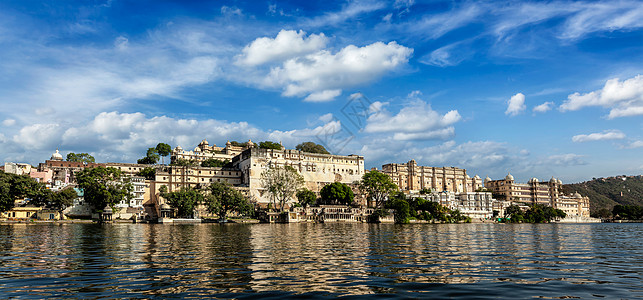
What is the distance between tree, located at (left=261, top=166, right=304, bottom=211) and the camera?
114 meters

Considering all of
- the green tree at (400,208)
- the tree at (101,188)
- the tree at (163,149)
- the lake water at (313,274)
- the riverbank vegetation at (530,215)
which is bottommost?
the riverbank vegetation at (530,215)

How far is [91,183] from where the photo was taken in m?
95.4

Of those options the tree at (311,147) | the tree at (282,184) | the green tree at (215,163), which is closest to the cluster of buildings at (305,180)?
the green tree at (215,163)

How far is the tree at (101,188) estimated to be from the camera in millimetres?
94500

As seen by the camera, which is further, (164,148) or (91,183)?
(164,148)

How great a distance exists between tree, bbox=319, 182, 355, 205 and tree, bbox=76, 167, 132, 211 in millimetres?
48343

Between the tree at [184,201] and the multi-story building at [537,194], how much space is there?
121 m

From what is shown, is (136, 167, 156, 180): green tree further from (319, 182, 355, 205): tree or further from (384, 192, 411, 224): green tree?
(384, 192, 411, 224): green tree

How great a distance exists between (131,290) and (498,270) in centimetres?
1571

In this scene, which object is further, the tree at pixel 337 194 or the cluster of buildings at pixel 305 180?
the tree at pixel 337 194

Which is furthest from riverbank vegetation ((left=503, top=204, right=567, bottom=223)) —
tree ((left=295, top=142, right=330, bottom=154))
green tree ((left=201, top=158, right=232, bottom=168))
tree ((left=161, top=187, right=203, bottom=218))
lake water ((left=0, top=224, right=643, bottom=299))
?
lake water ((left=0, top=224, right=643, bottom=299))

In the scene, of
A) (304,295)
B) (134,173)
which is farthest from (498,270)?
(134,173)

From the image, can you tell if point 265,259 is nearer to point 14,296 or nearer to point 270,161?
point 14,296

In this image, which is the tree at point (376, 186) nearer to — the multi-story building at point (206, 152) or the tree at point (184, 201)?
the tree at point (184, 201)
